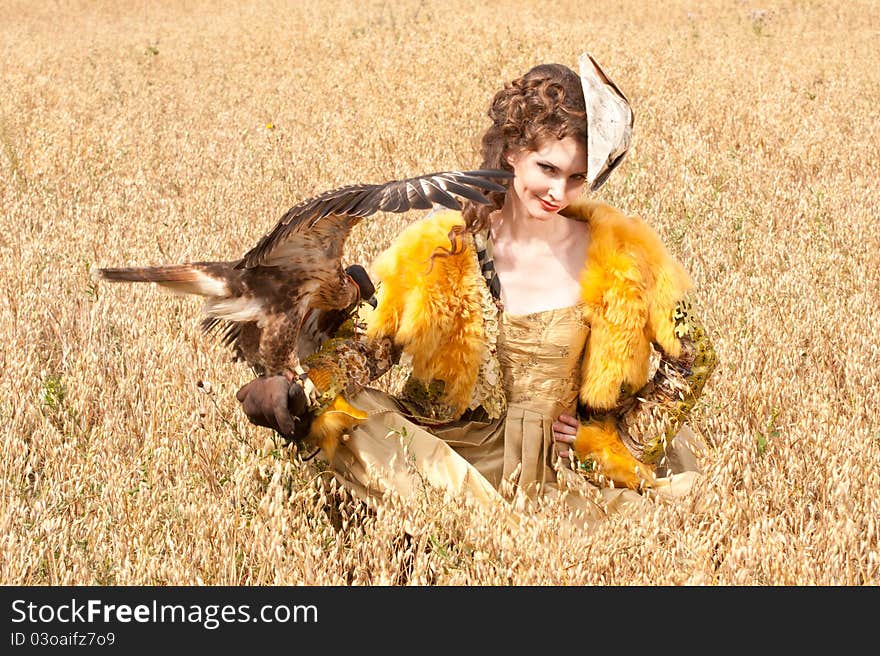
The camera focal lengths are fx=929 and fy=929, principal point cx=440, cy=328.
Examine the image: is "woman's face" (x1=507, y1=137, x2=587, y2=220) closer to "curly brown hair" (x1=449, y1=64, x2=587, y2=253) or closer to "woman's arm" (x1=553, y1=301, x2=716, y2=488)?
"curly brown hair" (x1=449, y1=64, x2=587, y2=253)

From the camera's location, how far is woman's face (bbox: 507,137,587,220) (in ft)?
9.04

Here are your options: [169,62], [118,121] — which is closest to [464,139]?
[118,121]

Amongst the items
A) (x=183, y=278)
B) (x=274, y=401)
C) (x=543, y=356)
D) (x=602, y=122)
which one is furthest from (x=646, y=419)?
(x=183, y=278)

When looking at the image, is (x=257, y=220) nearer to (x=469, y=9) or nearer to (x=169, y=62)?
(x=169, y=62)

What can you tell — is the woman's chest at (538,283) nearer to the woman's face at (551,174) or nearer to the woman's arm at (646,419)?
the woman's face at (551,174)

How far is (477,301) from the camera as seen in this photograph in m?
2.87

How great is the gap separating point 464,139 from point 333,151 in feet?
3.20

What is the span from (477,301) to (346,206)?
33.0 inches

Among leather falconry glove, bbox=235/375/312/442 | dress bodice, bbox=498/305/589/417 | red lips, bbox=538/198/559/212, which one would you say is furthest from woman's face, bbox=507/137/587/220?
leather falconry glove, bbox=235/375/312/442

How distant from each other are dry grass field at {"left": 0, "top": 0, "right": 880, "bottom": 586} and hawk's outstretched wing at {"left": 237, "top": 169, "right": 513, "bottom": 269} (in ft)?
2.49

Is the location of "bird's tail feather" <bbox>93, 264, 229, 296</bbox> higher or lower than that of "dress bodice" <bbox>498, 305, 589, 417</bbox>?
higher

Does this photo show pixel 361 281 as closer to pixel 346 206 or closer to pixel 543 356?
pixel 346 206

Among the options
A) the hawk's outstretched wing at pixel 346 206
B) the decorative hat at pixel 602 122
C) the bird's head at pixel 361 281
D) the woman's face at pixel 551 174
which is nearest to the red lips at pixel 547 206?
the woman's face at pixel 551 174

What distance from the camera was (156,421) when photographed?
3268 millimetres
